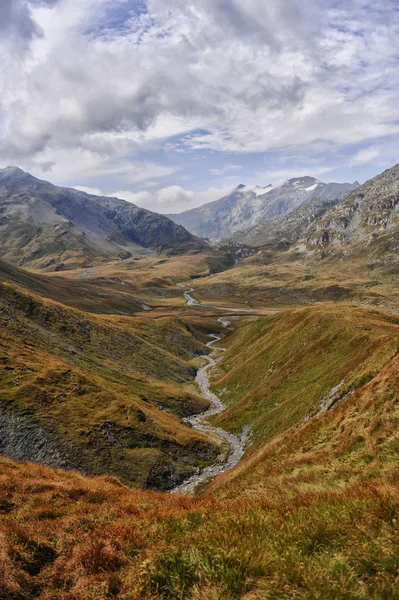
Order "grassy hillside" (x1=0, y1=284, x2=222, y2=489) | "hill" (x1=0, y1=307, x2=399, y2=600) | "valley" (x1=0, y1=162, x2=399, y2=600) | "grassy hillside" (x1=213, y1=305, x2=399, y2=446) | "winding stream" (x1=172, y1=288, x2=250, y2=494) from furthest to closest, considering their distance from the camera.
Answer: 1. "winding stream" (x1=172, y1=288, x2=250, y2=494)
2. "grassy hillside" (x1=0, y1=284, x2=222, y2=489)
3. "grassy hillside" (x1=213, y1=305, x2=399, y2=446)
4. "valley" (x1=0, y1=162, x2=399, y2=600)
5. "hill" (x1=0, y1=307, x2=399, y2=600)

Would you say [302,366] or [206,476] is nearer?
[206,476]

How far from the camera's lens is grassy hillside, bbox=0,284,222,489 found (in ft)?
166

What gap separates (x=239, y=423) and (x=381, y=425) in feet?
184

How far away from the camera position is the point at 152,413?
71125 millimetres

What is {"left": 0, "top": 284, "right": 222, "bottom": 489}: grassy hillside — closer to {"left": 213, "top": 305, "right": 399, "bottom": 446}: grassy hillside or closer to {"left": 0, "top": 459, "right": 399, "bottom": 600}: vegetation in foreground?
{"left": 213, "top": 305, "right": 399, "bottom": 446}: grassy hillside

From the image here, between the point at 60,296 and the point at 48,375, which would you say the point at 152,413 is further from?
the point at 60,296

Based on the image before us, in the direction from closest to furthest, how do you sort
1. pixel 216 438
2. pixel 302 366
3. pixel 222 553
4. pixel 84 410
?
pixel 222 553, pixel 84 410, pixel 216 438, pixel 302 366

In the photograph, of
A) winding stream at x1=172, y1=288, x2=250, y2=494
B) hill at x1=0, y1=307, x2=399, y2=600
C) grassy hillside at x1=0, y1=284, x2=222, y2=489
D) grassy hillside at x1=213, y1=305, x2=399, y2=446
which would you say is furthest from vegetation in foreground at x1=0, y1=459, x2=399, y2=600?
winding stream at x1=172, y1=288, x2=250, y2=494

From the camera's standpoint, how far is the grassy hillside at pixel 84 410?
166ft

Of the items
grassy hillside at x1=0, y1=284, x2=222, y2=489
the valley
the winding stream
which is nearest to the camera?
the valley

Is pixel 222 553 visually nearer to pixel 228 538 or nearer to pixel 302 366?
pixel 228 538

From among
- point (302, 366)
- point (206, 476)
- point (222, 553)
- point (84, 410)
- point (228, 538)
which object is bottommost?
point (206, 476)

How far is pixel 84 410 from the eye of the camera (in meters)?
58.1

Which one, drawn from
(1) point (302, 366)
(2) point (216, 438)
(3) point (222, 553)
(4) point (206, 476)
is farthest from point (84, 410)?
(3) point (222, 553)
